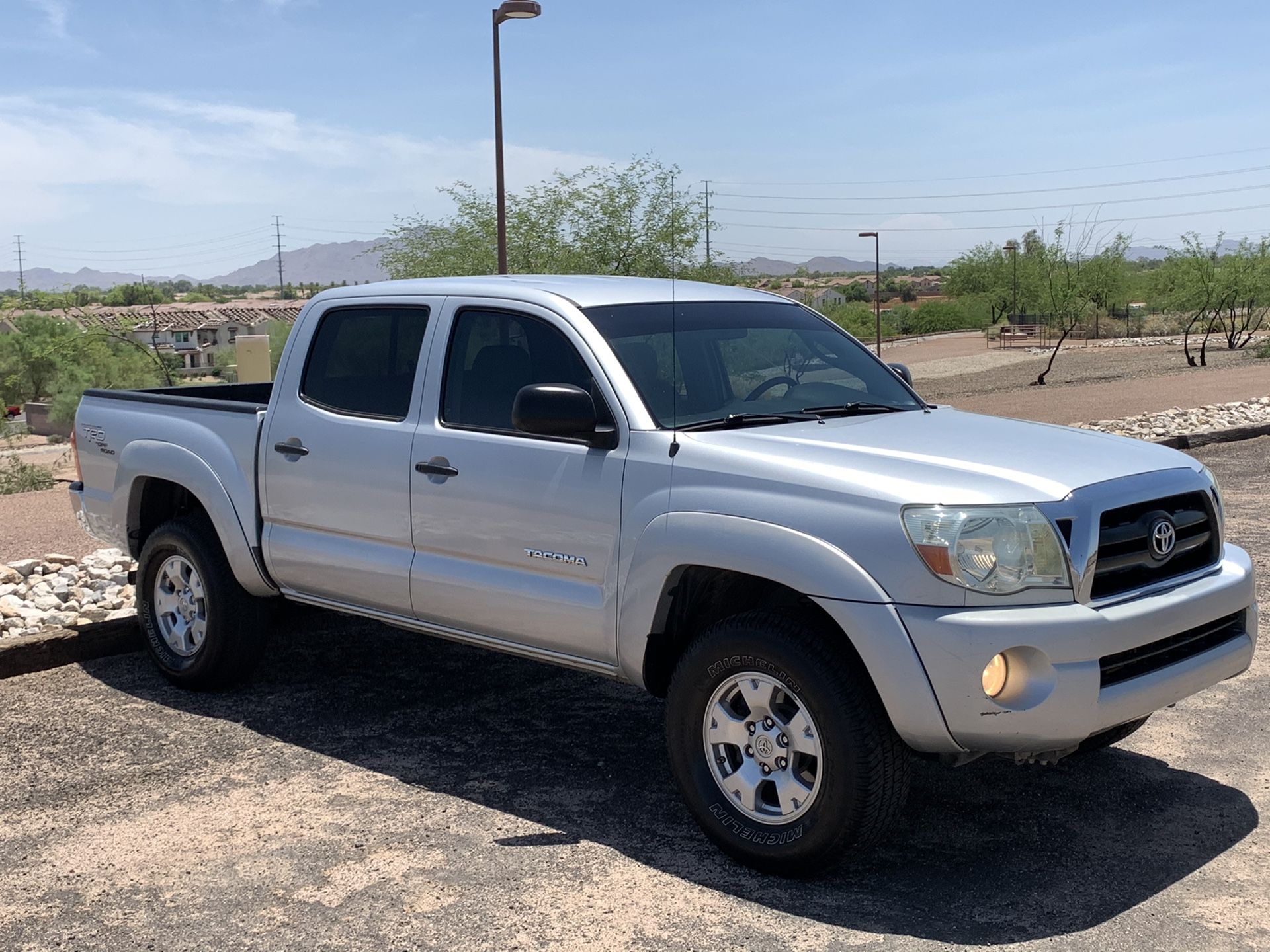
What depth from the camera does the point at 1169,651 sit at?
4.30m

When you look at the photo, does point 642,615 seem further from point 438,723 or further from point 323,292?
point 323,292

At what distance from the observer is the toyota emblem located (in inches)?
167

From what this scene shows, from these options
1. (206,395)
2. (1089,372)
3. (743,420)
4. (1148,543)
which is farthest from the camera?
(1089,372)

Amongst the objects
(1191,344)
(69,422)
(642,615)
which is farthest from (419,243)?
(642,615)

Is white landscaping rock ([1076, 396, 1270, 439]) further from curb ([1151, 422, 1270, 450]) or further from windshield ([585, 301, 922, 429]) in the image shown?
windshield ([585, 301, 922, 429])

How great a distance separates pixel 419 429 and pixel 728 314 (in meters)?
1.34

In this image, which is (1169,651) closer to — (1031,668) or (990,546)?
(1031,668)

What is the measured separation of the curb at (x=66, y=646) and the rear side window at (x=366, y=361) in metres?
2.16

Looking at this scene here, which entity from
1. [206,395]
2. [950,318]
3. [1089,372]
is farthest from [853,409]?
[950,318]

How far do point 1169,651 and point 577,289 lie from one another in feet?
8.46

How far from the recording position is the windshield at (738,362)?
194 inches

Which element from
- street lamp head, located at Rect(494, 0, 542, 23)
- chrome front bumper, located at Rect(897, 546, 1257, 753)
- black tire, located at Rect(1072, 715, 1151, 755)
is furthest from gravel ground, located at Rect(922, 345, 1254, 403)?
chrome front bumper, located at Rect(897, 546, 1257, 753)

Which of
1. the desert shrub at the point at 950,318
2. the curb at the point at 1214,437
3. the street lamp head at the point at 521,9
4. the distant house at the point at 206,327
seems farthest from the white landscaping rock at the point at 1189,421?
the distant house at the point at 206,327

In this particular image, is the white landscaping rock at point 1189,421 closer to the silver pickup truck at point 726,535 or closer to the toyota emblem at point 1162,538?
the silver pickup truck at point 726,535
